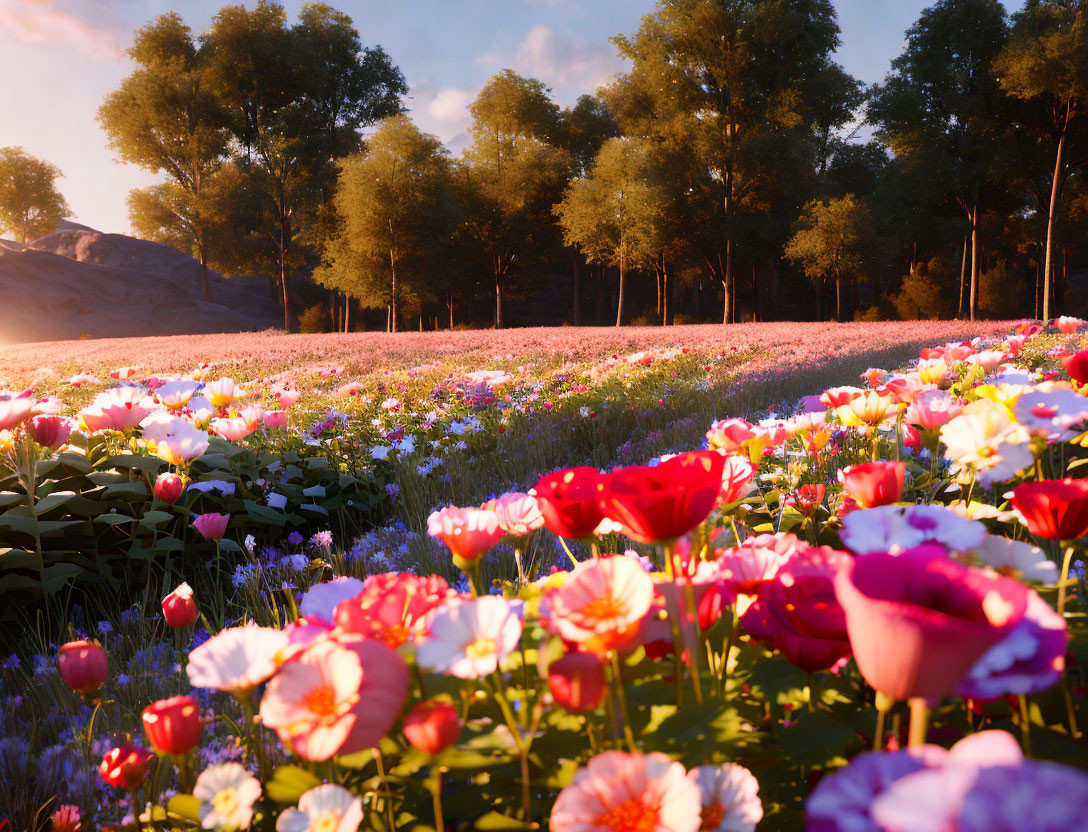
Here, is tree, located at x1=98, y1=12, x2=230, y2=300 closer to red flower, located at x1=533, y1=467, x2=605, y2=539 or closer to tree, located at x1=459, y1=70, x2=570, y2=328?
tree, located at x1=459, y1=70, x2=570, y2=328

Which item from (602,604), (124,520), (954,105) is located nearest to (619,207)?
(954,105)

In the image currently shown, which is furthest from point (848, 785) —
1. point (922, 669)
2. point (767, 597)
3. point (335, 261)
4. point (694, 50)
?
point (335, 261)

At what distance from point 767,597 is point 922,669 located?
0.29 m

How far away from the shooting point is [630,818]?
62 cm

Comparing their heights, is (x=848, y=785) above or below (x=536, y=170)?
below

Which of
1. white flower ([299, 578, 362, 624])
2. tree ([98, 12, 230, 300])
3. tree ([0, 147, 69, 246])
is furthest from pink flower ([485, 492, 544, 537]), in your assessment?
tree ([0, 147, 69, 246])

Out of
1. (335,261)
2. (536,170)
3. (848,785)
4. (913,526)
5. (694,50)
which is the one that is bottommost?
(848,785)

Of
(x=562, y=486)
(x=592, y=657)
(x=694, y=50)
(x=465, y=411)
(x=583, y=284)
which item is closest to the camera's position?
(x=592, y=657)

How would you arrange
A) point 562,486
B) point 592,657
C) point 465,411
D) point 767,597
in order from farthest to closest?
point 465,411 → point 562,486 → point 767,597 → point 592,657

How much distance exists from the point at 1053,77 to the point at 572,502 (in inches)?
1007

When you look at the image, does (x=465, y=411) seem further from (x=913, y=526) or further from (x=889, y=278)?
(x=889, y=278)

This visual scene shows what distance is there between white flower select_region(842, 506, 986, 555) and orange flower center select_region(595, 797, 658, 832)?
1.34ft

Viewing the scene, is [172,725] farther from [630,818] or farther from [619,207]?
[619,207]

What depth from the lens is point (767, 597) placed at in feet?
2.58
